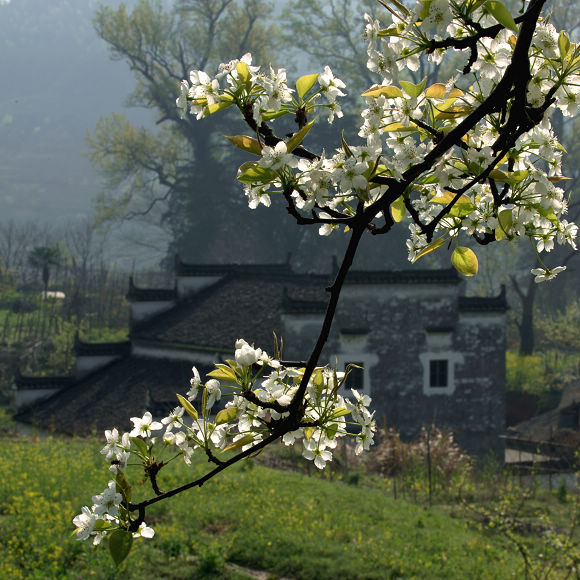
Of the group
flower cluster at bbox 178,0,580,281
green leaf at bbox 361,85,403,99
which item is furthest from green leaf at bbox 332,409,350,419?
green leaf at bbox 361,85,403,99

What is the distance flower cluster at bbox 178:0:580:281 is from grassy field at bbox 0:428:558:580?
720 centimetres

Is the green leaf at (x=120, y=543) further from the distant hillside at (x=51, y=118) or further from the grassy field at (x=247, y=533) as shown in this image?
the distant hillside at (x=51, y=118)

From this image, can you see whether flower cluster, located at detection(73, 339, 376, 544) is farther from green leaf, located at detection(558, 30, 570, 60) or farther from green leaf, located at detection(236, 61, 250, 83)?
green leaf, located at detection(558, 30, 570, 60)

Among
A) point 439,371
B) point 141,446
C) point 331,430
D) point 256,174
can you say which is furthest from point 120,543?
point 439,371

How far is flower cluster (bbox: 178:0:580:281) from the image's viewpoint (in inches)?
65.9

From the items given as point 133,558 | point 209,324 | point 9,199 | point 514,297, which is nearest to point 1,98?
point 9,199

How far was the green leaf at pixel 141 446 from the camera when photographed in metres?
1.97

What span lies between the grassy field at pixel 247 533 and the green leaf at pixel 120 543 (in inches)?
268

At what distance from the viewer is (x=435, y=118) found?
192cm

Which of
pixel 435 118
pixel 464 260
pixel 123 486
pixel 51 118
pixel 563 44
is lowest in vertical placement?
pixel 123 486

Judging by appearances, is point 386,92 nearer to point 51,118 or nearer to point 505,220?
point 505,220

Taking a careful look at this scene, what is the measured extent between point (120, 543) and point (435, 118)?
4.33ft

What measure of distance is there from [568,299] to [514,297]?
7290mm

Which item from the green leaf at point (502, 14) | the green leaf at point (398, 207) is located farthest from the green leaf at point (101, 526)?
the green leaf at point (502, 14)
